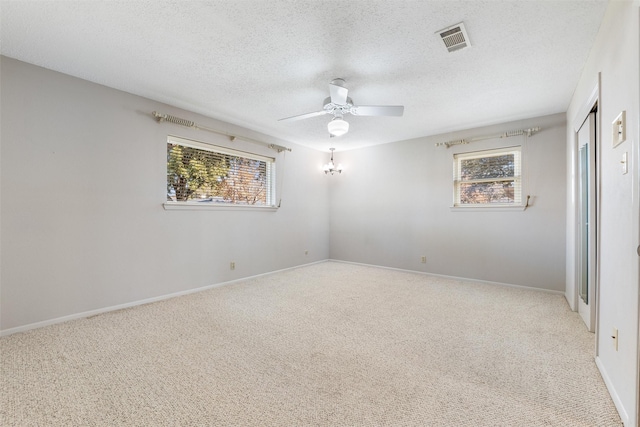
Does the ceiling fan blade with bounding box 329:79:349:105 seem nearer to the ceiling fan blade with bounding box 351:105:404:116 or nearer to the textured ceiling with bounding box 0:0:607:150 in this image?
the textured ceiling with bounding box 0:0:607:150

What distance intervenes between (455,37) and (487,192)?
9.72 feet

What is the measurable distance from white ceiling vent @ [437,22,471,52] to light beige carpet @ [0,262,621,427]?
2434mm

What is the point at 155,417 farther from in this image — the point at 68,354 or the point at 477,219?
the point at 477,219

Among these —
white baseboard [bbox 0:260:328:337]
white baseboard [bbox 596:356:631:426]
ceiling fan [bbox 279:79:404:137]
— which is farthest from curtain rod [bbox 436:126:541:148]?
white baseboard [bbox 0:260:328:337]

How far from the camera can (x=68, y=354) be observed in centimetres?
212

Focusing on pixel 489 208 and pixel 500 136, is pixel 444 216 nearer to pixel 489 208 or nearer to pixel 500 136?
pixel 489 208

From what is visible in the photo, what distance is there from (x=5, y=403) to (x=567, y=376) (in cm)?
342

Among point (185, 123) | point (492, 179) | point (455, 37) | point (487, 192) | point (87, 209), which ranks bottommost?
point (87, 209)

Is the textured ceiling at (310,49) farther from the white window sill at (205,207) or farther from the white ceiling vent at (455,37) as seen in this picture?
the white window sill at (205,207)

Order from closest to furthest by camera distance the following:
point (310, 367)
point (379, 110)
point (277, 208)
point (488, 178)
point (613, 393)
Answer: point (613, 393) → point (310, 367) → point (379, 110) → point (488, 178) → point (277, 208)

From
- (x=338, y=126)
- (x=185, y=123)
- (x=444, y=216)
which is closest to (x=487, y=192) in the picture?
(x=444, y=216)

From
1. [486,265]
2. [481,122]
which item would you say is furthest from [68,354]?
[481,122]

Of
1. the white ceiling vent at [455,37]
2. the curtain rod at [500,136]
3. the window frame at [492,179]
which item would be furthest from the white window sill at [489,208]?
the white ceiling vent at [455,37]

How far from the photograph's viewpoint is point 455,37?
2131 millimetres
